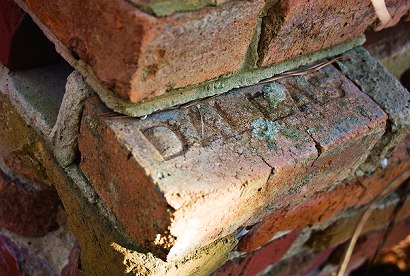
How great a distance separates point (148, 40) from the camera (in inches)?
28.7

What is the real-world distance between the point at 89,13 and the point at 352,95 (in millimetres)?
593

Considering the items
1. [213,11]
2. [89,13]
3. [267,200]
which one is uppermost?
[89,13]

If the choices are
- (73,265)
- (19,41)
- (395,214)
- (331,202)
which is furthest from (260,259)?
(19,41)

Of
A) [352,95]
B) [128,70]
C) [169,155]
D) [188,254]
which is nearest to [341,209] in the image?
[352,95]

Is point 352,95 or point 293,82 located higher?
point 293,82

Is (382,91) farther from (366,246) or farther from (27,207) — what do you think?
(366,246)

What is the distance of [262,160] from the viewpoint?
89 centimetres

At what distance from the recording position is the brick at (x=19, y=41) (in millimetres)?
1039

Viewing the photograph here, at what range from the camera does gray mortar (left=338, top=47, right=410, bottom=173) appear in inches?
43.7

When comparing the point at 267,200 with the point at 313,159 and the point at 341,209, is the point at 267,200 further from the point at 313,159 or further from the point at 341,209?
the point at 341,209

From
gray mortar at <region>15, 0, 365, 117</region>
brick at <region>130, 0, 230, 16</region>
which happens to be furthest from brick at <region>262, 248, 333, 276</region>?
brick at <region>130, 0, 230, 16</region>

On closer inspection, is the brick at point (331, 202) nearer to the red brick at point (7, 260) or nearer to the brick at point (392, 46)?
the brick at point (392, 46)

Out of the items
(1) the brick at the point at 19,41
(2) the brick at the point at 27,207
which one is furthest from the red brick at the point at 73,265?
(1) the brick at the point at 19,41

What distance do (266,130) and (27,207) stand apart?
2.12 feet
